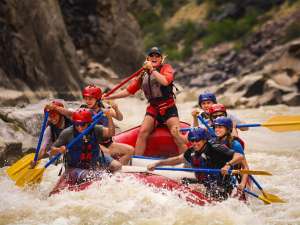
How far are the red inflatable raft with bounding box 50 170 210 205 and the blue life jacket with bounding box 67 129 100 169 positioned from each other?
0.37 ft

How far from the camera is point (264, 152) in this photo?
10.1m

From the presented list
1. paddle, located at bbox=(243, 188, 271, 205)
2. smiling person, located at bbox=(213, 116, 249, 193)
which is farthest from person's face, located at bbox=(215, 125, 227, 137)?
paddle, located at bbox=(243, 188, 271, 205)

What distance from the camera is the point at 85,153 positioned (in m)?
5.95

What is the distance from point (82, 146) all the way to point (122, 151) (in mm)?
971

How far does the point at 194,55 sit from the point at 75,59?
23.6 m

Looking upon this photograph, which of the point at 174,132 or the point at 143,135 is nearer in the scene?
the point at 174,132

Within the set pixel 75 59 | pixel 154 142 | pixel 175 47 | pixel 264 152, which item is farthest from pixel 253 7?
pixel 154 142

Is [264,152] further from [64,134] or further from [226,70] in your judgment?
[226,70]

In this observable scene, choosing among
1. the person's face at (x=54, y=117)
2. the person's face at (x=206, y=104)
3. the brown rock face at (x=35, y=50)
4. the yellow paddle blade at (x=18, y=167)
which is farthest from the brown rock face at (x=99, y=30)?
the person's face at (x=54, y=117)

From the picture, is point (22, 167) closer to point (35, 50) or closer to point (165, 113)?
point (165, 113)

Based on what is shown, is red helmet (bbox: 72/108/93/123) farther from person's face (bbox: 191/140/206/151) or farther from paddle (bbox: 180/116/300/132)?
paddle (bbox: 180/116/300/132)

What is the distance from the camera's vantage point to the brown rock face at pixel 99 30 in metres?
16.6

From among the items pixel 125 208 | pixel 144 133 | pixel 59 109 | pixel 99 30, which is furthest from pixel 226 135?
pixel 99 30

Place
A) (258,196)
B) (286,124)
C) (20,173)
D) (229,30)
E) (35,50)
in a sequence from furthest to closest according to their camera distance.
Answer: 1. (229,30)
2. (35,50)
3. (286,124)
4. (20,173)
5. (258,196)
